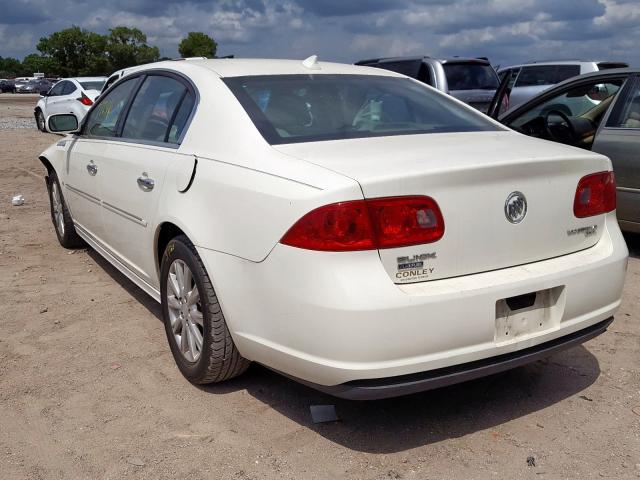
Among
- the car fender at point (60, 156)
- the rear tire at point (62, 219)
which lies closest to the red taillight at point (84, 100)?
the rear tire at point (62, 219)

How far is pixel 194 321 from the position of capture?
11.1 ft

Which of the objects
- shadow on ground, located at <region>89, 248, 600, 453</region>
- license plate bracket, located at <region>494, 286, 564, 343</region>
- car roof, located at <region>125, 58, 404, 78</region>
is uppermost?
car roof, located at <region>125, 58, 404, 78</region>

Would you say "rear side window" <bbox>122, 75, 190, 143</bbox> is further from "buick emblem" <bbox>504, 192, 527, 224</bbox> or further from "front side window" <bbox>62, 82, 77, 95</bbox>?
"front side window" <bbox>62, 82, 77, 95</bbox>

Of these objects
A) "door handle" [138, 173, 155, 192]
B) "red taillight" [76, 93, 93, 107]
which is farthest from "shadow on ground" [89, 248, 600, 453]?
"red taillight" [76, 93, 93, 107]

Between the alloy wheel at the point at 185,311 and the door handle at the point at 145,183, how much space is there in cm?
46

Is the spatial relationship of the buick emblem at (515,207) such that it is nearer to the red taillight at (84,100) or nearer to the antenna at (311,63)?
the antenna at (311,63)

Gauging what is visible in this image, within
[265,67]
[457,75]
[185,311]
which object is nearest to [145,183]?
[185,311]

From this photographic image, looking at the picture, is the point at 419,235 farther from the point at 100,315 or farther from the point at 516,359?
the point at 100,315

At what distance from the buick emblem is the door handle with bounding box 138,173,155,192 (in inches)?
72.2

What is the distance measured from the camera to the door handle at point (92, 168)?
4.60 metres

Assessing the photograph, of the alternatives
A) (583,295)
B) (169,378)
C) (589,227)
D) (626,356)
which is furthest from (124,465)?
(626,356)

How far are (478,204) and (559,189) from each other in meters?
0.47

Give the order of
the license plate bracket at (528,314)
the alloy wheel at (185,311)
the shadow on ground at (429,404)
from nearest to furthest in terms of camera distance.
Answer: the license plate bracket at (528,314) < the shadow on ground at (429,404) < the alloy wheel at (185,311)

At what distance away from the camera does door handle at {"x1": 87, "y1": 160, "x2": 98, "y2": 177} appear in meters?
4.60
